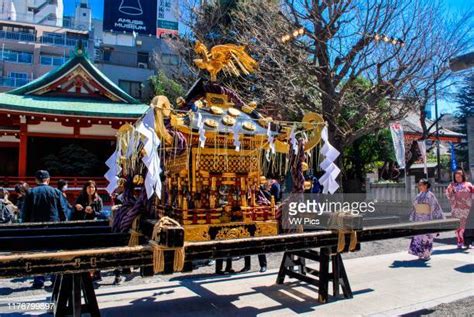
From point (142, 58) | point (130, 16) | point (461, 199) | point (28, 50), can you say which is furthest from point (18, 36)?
point (461, 199)

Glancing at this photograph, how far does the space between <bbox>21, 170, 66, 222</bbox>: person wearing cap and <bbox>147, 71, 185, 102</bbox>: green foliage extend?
1244 centimetres

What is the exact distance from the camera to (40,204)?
237 inches

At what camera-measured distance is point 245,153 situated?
495cm

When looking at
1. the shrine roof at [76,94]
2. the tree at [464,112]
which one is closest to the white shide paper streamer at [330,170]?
the shrine roof at [76,94]

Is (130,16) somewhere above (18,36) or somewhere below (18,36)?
below

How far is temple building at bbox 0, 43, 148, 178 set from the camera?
1375 centimetres

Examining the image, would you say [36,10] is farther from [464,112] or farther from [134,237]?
[134,237]

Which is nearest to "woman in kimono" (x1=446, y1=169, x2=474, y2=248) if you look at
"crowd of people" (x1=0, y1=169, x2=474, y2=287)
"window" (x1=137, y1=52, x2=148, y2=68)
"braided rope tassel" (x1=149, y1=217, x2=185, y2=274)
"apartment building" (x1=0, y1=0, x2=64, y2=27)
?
"crowd of people" (x1=0, y1=169, x2=474, y2=287)

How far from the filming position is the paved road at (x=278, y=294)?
4.86 metres

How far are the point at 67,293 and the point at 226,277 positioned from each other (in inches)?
124

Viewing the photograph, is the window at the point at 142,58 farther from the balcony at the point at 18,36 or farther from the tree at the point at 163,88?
the balcony at the point at 18,36

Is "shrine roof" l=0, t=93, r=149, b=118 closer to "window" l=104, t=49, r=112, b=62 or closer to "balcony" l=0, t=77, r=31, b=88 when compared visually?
"window" l=104, t=49, r=112, b=62

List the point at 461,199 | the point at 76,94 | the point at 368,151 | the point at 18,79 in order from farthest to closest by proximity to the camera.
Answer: the point at 18,79 < the point at 368,151 < the point at 76,94 < the point at 461,199

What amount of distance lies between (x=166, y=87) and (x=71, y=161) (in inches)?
330
